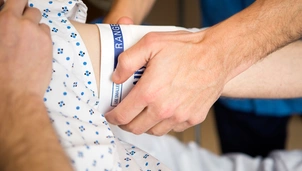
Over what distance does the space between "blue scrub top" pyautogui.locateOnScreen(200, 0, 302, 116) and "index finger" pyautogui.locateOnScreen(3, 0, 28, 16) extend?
75cm

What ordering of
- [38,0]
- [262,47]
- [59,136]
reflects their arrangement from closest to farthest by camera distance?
[59,136] < [38,0] < [262,47]

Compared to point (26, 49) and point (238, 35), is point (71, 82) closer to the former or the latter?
point (26, 49)

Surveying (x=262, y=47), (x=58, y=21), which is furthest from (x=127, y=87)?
(x=262, y=47)

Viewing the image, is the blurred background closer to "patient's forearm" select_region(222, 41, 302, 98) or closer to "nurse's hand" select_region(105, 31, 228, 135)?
"patient's forearm" select_region(222, 41, 302, 98)

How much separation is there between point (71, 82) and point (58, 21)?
116mm

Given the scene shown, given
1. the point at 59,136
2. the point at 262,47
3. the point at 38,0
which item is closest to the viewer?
the point at 59,136

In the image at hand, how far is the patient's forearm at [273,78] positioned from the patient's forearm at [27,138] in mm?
451

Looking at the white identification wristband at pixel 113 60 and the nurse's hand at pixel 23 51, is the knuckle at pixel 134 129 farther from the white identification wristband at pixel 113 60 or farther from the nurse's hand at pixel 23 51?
the nurse's hand at pixel 23 51

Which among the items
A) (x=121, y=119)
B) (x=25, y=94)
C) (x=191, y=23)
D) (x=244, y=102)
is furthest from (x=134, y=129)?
(x=191, y=23)

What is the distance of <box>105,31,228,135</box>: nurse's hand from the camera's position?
2.61 ft

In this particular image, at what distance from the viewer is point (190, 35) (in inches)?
33.7

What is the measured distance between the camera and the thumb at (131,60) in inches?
30.9

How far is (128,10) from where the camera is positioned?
108 cm

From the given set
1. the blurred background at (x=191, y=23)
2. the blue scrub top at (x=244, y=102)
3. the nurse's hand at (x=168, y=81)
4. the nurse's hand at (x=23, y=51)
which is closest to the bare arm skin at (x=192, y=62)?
the nurse's hand at (x=168, y=81)
